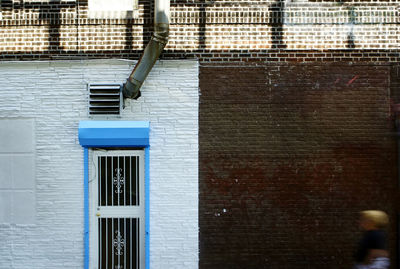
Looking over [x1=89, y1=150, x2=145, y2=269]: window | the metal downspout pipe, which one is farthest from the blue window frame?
the metal downspout pipe

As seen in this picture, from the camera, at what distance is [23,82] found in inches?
259

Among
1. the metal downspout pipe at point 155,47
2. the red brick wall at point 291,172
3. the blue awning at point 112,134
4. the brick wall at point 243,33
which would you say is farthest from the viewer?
the brick wall at point 243,33

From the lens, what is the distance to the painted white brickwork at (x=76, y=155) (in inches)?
254

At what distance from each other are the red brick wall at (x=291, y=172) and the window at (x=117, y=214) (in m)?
1.06

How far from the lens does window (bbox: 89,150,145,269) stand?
657 cm

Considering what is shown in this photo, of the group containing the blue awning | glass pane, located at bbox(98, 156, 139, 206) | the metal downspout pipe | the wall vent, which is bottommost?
glass pane, located at bbox(98, 156, 139, 206)

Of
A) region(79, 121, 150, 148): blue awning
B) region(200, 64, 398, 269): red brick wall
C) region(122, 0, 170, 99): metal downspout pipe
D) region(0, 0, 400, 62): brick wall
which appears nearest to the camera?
region(122, 0, 170, 99): metal downspout pipe

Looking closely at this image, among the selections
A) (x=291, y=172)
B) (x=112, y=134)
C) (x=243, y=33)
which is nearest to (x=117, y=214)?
(x=112, y=134)

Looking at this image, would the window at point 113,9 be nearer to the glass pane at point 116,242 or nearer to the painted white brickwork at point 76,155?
the painted white brickwork at point 76,155

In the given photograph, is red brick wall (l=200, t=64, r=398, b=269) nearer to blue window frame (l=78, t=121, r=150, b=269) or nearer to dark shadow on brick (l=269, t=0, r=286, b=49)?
dark shadow on brick (l=269, t=0, r=286, b=49)

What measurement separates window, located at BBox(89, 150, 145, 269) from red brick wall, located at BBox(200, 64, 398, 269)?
1.06 meters

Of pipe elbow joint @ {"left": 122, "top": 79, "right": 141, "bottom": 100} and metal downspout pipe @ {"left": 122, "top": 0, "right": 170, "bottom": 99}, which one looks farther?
pipe elbow joint @ {"left": 122, "top": 79, "right": 141, "bottom": 100}

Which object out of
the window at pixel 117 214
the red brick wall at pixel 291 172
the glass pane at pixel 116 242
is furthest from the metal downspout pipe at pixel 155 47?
the glass pane at pixel 116 242

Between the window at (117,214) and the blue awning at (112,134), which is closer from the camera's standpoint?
the blue awning at (112,134)
